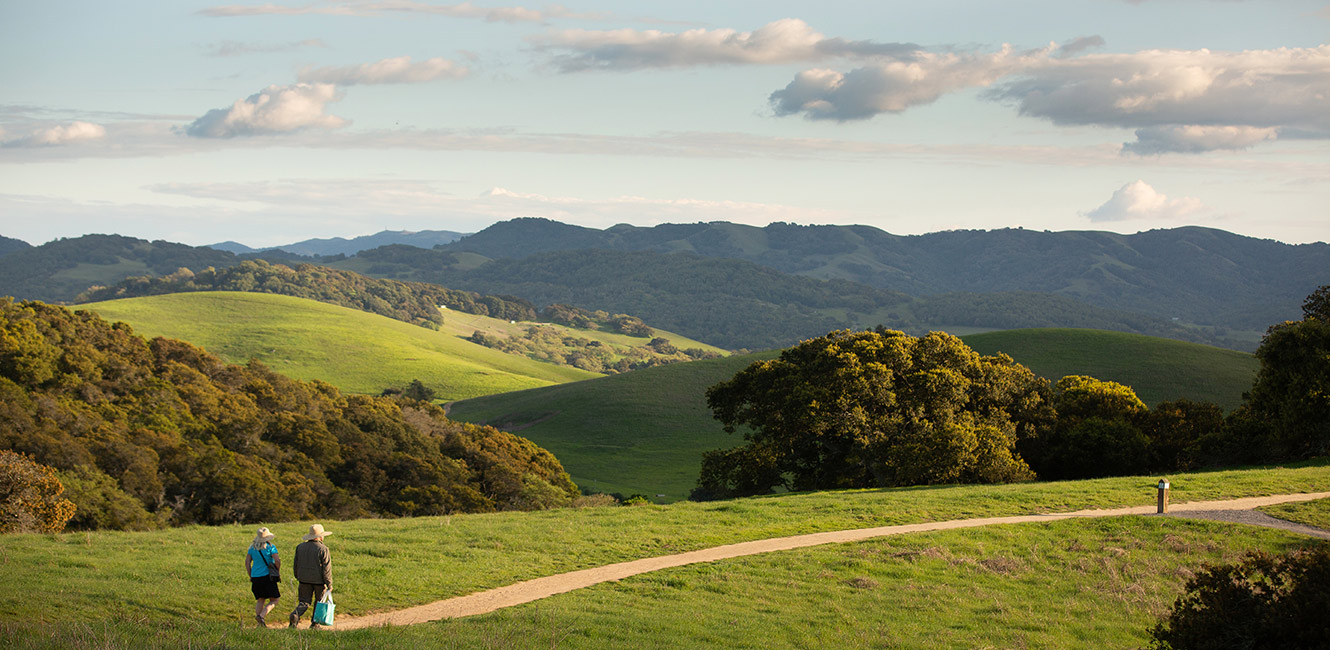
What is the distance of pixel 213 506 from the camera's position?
4091 centimetres

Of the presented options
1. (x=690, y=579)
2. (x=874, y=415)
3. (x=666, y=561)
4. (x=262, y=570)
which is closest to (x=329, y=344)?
(x=874, y=415)

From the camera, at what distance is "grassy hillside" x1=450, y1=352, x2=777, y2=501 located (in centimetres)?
7731

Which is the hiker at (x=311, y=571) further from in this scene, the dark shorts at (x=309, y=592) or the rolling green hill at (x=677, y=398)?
the rolling green hill at (x=677, y=398)

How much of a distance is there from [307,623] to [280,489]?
29.6m

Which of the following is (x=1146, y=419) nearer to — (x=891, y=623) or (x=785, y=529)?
(x=785, y=529)

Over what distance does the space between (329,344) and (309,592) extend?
145509mm

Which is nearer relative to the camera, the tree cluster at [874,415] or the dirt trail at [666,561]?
the dirt trail at [666,561]

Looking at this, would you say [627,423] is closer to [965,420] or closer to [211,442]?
[211,442]

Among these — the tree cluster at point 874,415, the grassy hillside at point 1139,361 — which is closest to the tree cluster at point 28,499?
the tree cluster at point 874,415

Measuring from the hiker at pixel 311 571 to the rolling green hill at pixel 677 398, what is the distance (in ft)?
188

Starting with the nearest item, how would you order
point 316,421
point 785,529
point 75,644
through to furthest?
1. point 75,644
2. point 785,529
3. point 316,421

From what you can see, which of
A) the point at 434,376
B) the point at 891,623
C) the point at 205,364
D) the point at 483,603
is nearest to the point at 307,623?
the point at 483,603

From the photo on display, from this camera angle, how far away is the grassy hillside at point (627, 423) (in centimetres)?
7731

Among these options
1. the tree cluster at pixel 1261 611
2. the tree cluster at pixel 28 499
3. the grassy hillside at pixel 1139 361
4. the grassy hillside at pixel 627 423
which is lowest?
the grassy hillside at pixel 627 423
